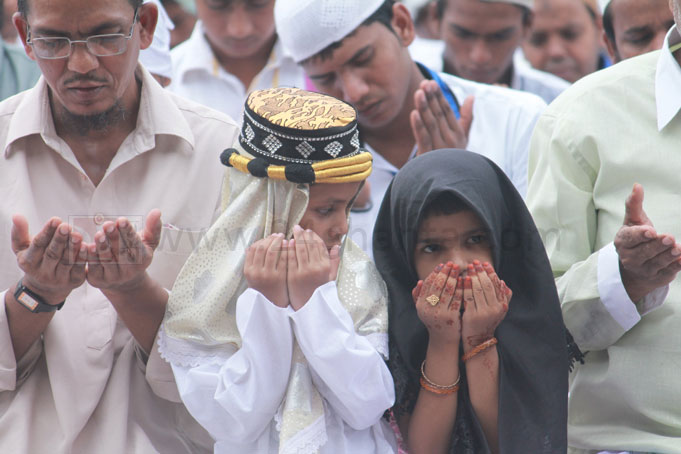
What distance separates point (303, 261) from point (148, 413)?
0.86 m

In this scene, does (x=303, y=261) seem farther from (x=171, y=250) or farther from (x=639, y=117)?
(x=639, y=117)

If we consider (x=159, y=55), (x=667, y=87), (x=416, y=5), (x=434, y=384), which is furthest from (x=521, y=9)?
(x=416, y=5)

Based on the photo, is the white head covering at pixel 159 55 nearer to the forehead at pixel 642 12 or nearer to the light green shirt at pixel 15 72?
the light green shirt at pixel 15 72

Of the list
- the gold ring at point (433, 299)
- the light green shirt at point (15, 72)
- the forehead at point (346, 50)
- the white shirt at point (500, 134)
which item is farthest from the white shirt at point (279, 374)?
the light green shirt at point (15, 72)

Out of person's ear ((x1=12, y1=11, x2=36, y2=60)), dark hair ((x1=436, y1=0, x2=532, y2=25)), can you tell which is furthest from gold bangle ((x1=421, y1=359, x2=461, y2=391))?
dark hair ((x1=436, y1=0, x2=532, y2=25))

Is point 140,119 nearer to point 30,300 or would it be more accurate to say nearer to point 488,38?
point 30,300

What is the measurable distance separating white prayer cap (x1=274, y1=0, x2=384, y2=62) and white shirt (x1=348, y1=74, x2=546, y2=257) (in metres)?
0.61

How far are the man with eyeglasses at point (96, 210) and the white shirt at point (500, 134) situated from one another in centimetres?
136

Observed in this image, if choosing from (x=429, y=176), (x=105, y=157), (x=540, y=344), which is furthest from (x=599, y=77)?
(x=105, y=157)

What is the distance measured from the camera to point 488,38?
6414mm

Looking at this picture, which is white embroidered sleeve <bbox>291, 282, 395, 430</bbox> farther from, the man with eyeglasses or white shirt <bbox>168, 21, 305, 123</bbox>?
white shirt <bbox>168, 21, 305, 123</bbox>

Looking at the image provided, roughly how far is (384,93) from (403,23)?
58 cm

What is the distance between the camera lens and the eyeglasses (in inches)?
137

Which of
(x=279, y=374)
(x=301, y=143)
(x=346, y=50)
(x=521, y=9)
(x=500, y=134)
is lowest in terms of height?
(x=521, y=9)
